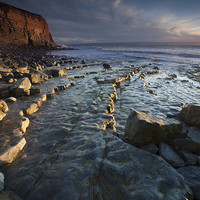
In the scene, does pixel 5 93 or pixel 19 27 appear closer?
pixel 5 93

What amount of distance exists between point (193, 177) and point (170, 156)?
1.39 ft

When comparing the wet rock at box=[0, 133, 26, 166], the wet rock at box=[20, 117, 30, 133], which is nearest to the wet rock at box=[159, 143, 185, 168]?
the wet rock at box=[0, 133, 26, 166]

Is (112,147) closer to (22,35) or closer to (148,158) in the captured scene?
(148,158)

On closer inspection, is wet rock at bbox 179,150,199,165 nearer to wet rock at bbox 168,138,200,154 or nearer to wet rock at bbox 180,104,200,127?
wet rock at bbox 168,138,200,154

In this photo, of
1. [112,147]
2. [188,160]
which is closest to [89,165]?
[112,147]

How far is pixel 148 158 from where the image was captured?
1864 mm

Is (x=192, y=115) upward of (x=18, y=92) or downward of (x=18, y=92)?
upward

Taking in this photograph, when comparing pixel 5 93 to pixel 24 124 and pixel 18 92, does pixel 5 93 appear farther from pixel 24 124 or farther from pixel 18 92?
pixel 24 124

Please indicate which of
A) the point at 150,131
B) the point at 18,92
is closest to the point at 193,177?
the point at 150,131

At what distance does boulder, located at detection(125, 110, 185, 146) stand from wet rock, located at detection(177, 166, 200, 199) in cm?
64

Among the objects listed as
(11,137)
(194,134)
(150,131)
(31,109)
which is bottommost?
(31,109)

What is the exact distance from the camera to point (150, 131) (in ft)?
8.12

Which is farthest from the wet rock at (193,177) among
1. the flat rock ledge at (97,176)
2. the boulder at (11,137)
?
the boulder at (11,137)

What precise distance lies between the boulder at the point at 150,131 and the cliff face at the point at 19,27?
48429mm
